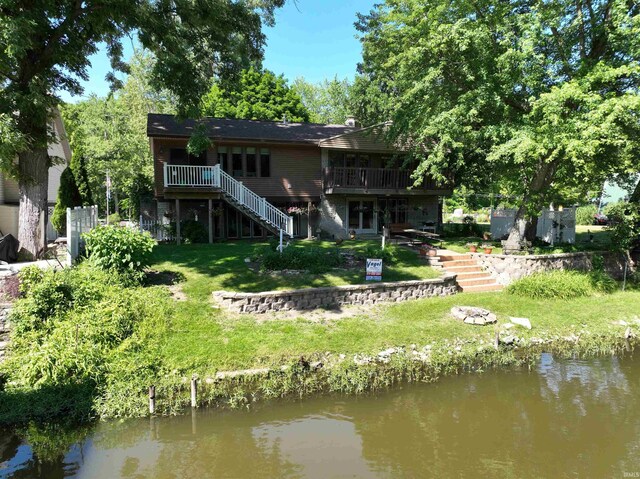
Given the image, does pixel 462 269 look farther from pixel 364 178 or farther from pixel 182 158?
pixel 182 158

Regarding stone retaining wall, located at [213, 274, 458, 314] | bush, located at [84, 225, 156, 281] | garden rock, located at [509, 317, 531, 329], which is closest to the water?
garden rock, located at [509, 317, 531, 329]

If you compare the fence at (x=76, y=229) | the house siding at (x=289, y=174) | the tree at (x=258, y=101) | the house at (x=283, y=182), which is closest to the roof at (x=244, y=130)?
the house at (x=283, y=182)

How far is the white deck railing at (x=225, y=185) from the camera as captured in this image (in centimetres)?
1684

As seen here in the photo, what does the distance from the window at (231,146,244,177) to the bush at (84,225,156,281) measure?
9.86 metres

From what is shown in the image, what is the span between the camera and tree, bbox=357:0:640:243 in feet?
37.8

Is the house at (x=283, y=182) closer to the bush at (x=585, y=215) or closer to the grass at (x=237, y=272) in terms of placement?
the grass at (x=237, y=272)

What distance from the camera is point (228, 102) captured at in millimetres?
35656

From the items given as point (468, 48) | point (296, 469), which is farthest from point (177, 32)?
point (296, 469)

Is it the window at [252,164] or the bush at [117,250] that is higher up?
the window at [252,164]

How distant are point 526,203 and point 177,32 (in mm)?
14009

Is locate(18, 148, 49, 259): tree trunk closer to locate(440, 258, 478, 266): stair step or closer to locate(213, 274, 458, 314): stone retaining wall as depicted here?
locate(213, 274, 458, 314): stone retaining wall

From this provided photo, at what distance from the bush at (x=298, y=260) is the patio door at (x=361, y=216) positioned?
27.0 feet

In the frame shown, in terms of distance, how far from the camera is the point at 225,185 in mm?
17547

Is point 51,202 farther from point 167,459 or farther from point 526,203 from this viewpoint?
point 526,203
